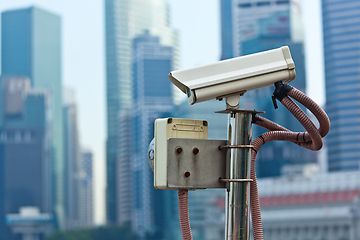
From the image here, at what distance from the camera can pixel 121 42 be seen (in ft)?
579

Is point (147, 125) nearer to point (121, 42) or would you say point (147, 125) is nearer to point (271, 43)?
point (271, 43)

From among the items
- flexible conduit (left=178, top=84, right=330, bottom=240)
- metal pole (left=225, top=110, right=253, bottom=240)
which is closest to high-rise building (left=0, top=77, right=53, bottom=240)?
flexible conduit (left=178, top=84, right=330, bottom=240)

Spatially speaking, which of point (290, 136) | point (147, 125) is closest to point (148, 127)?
point (147, 125)

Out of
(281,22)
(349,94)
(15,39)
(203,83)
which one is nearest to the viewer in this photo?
(203,83)

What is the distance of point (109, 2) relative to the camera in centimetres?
17712

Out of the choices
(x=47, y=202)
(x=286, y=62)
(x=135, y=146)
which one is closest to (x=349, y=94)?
(x=135, y=146)

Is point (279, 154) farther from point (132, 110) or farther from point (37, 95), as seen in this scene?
point (37, 95)

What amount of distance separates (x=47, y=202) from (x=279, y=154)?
198 feet

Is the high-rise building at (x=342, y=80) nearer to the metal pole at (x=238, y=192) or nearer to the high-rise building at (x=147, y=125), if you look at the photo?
the high-rise building at (x=147, y=125)

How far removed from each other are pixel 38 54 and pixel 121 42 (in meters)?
25.5

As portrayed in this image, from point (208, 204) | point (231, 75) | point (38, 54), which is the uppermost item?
point (38, 54)

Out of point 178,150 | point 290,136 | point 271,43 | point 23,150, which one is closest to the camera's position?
point 178,150

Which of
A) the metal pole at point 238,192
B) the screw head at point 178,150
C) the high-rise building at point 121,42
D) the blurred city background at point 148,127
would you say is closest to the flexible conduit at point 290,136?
the metal pole at point 238,192

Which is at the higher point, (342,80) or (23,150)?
(342,80)
